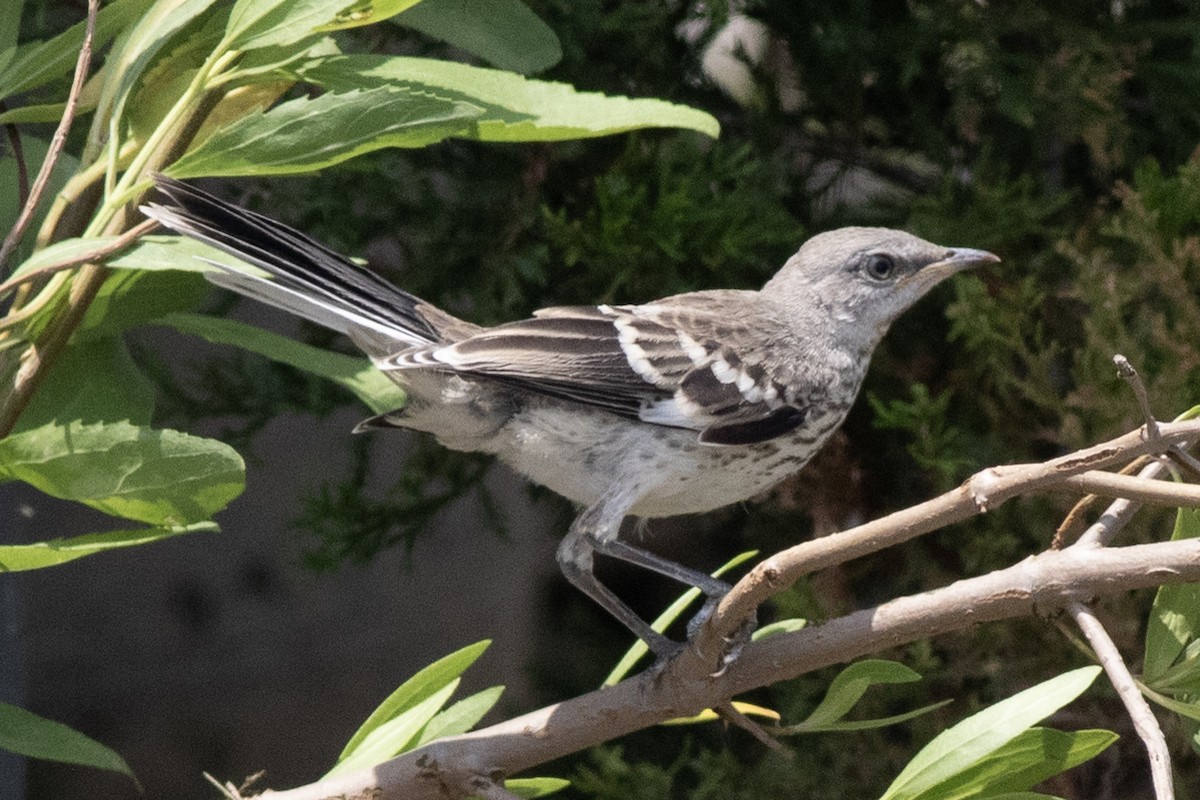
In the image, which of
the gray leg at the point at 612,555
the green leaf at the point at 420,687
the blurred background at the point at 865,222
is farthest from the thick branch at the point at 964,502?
the blurred background at the point at 865,222

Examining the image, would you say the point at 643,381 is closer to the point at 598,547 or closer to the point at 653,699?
the point at 598,547

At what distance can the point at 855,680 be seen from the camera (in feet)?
3.86

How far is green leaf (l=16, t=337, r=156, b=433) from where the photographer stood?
4.36ft

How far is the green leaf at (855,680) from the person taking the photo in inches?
44.9

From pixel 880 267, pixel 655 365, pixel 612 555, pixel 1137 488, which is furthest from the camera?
pixel 880 267

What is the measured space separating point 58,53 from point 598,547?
825mm

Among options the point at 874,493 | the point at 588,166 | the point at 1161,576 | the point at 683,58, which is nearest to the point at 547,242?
the point at 588,166

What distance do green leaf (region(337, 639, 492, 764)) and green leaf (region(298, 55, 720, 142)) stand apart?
47cm

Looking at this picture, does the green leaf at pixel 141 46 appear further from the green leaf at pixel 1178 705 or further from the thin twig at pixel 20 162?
the green leaf at pixel 1178 705

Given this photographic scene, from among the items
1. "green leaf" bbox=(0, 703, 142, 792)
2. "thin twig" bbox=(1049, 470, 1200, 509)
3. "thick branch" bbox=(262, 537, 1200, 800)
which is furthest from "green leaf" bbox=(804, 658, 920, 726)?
"green leaf" bbox=(0, 703, 142, 792)

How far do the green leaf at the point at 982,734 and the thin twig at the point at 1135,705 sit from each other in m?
0.03

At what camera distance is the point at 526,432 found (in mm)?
1777

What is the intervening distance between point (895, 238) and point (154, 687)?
2.70 m

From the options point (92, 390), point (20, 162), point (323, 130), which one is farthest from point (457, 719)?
point (20, 162)
